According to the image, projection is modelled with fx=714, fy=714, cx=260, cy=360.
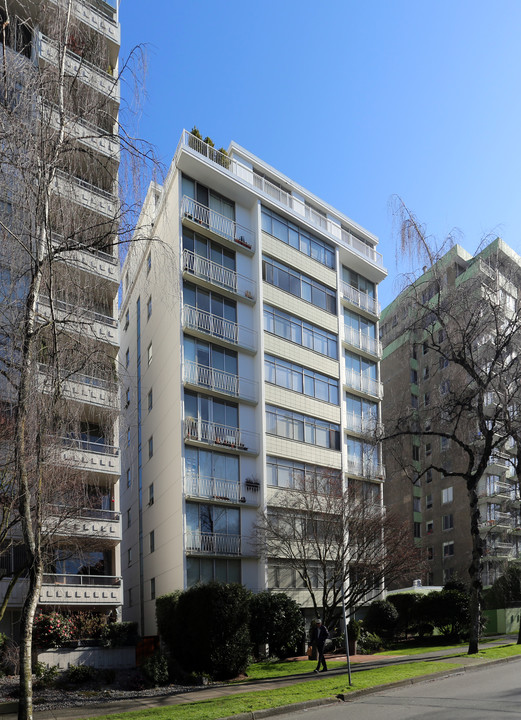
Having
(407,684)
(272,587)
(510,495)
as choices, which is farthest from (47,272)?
(510,495)

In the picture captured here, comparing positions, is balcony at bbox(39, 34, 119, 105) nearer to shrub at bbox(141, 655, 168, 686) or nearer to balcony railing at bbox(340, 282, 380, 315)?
shrub at bbox(141, 655, 168, 686)

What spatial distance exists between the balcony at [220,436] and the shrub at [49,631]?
931 cm

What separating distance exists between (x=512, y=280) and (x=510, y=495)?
3436 centimetres

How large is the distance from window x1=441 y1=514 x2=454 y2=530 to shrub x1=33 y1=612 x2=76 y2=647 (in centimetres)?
3819

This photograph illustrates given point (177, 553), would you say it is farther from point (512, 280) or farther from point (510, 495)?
point (510, 495)

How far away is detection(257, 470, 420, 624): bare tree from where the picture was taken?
2831cm

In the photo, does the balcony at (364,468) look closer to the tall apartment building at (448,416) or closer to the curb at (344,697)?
the tall apartment building at (448,416)

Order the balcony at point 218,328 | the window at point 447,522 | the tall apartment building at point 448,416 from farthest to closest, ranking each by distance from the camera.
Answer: the window at point 447,522 → the balcony at point 218,328 → the tall apartment building at point 448,416

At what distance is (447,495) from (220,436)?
3056 cm

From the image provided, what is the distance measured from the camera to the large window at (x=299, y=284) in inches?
1374

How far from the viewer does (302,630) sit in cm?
2702

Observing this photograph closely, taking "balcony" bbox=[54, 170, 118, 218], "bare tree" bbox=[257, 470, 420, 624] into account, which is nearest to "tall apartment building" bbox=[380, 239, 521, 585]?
"bare tree" bbox=[257, 470, 420, 624]

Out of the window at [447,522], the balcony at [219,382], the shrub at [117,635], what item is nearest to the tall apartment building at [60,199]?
the shrub at [117,635]

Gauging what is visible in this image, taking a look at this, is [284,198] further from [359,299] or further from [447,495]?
[447,495]
